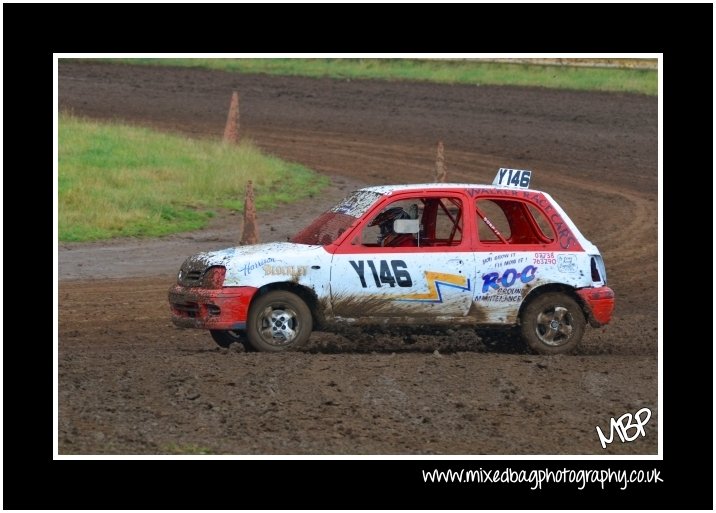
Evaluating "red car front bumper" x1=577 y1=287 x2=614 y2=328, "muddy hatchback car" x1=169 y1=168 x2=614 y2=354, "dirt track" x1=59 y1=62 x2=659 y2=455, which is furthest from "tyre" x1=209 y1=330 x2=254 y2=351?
"red car front bumper" x1=577 y1=287 x2=614 y2=328

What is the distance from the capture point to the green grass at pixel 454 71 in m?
36.0

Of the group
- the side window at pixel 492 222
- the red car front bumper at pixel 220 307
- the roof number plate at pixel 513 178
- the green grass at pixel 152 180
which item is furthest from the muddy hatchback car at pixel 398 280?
the side window at pixel 492 222

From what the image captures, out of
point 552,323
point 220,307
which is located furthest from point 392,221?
point 220,307

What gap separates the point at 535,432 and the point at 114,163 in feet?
43.7

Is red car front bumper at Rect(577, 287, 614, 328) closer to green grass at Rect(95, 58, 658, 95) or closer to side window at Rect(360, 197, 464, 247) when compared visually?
side window at Rect(360, 197, 464, 247)

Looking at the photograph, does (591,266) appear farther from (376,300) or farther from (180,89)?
(180,89)

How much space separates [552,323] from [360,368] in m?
2.09

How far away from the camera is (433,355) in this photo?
12867 millimetres

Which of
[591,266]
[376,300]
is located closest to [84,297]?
[376,300]

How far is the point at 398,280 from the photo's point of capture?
12539 millimetres

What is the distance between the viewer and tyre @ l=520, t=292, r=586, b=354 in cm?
1295

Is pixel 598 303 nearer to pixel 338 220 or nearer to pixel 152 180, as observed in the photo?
pixel 338 220

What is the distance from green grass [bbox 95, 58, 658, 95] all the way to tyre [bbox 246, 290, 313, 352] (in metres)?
24.0

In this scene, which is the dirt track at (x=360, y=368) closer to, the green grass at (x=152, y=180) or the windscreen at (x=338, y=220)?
the green grass at (x=152, y=180)
